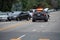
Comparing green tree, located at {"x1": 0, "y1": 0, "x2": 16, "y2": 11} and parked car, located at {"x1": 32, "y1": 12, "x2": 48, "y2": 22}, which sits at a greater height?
parked car, located at {"x1": 32, "y1": 12, "x2": 48, "y2": 22}

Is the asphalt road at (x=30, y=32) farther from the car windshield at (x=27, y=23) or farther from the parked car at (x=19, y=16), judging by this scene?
the parked car at (x=19, y=16)

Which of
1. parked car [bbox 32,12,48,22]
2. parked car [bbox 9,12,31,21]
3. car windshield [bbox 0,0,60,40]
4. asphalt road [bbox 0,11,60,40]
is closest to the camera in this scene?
asphalt road [bbox 0,11,60,40]

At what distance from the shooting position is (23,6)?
307 feet

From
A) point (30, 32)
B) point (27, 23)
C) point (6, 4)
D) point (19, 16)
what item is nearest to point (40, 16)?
point (27, 23)

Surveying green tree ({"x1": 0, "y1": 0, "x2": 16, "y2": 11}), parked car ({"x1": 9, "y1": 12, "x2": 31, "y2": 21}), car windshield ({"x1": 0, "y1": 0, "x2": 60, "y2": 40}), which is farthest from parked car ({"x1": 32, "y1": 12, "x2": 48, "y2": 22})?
green tree ({"x1": 0, "y1": 0, "x2": 16, "y2": 11})

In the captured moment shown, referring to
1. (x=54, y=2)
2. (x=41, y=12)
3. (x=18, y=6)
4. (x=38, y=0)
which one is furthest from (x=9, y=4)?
(x=54, y=2)

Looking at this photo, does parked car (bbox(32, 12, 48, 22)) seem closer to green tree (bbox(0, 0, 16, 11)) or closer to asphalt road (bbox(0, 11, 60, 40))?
asphalt road (bbox(0, 11, 60, 40))

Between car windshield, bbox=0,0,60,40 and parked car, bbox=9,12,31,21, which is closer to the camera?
car windshield, bbox=0,0,60,40

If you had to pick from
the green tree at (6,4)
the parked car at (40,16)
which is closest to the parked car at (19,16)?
the parked car at (40,16)

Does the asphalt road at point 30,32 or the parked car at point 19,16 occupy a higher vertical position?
the asphalt road at point 30,32

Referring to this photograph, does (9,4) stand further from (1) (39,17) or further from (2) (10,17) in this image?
(1) (39,17)

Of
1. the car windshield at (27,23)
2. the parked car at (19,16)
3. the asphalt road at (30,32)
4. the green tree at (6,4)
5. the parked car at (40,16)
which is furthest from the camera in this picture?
the green tree at (6,4)

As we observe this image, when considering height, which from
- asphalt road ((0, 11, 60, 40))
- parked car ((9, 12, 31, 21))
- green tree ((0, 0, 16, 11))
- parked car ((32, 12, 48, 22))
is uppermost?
asphalt road ((0, 11, 60, 40))

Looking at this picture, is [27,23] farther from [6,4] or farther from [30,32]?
[6,4]
